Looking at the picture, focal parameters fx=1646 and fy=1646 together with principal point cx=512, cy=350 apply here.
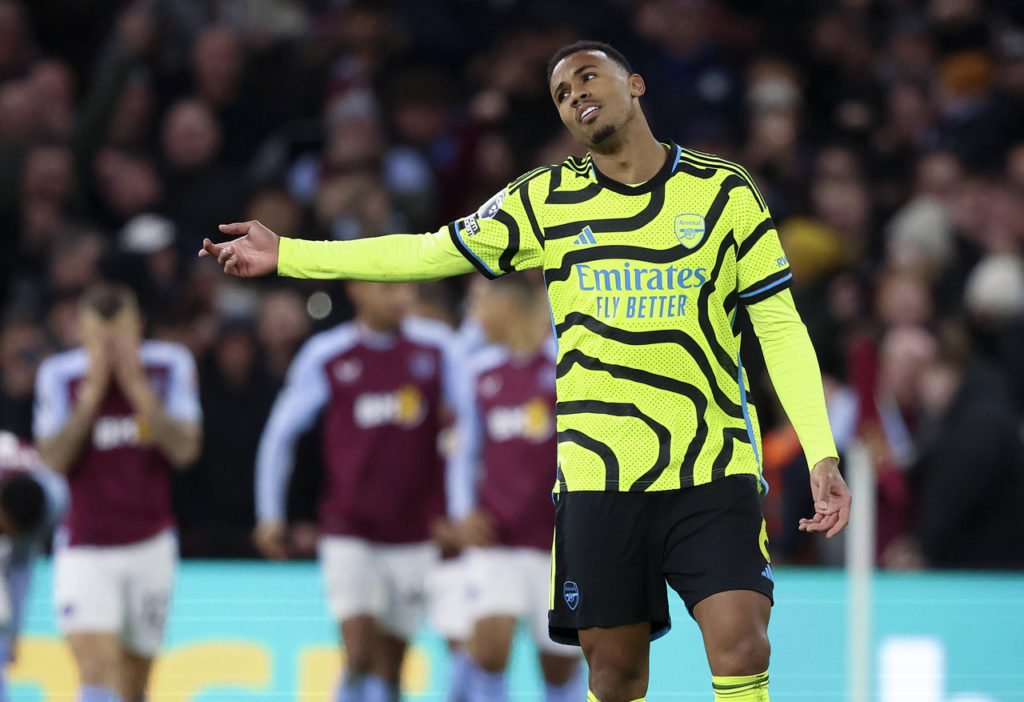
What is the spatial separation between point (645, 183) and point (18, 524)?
134 inches

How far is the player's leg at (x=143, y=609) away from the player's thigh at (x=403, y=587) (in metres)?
1.00

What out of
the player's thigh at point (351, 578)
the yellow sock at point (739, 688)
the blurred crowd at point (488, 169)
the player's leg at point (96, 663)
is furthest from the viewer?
the blurred crowd at point (488, 169)

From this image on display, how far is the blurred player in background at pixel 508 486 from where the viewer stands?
7.32 meters

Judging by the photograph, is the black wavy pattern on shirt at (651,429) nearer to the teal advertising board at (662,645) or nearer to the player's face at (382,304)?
the teal advertising board at (662,645)

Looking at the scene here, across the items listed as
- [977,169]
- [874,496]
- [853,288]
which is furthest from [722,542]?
[977,169]

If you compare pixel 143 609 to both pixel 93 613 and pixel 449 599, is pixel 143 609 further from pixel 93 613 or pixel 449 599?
pixel 449 599

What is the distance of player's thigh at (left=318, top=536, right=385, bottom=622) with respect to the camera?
24.1ft

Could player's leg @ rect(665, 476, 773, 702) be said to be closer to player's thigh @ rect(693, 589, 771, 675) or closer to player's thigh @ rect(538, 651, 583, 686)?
player's thigh @ rect(693, 589, 771, 675)

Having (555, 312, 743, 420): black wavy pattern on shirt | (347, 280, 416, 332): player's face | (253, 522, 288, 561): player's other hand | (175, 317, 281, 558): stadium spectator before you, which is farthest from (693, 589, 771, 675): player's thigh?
(175, 317, 281, 558): stadium spectator

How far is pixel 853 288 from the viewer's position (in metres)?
9.62

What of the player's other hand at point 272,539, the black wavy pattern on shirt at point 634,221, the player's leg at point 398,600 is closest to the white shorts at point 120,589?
the player's other hand at point 272,539

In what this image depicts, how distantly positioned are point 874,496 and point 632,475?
411cm

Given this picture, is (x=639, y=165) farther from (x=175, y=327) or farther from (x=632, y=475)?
(x=175, y=327)

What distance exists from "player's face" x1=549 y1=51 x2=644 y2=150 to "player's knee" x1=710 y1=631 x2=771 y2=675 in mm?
1325
